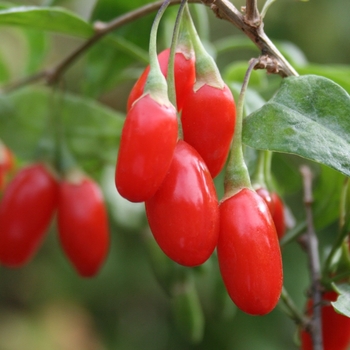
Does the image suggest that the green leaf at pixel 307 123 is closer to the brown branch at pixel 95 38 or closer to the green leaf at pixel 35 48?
the brown branch at pixel 95 38

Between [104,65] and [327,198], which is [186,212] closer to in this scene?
[327,198]

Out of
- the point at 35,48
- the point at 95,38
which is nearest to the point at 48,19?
the point at 95,38

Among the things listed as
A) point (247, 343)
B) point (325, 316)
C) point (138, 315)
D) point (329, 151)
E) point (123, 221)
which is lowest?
point (138, 315)

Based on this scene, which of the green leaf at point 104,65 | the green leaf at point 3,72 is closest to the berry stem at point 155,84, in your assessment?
the green leaf at point 104,65

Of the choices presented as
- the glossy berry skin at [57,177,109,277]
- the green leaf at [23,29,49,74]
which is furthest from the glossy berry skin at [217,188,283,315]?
the green leaf at [23,29,49,74]

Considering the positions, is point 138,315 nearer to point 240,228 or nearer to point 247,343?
point 247,343

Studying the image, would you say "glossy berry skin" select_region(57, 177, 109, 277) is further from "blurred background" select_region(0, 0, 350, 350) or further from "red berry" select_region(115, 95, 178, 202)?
"red berry" select_region(115, 95, 178, 202)

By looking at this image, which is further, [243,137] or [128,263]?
[128,263]

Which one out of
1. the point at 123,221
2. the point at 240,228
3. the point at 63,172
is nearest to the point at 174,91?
the point at 240,228
